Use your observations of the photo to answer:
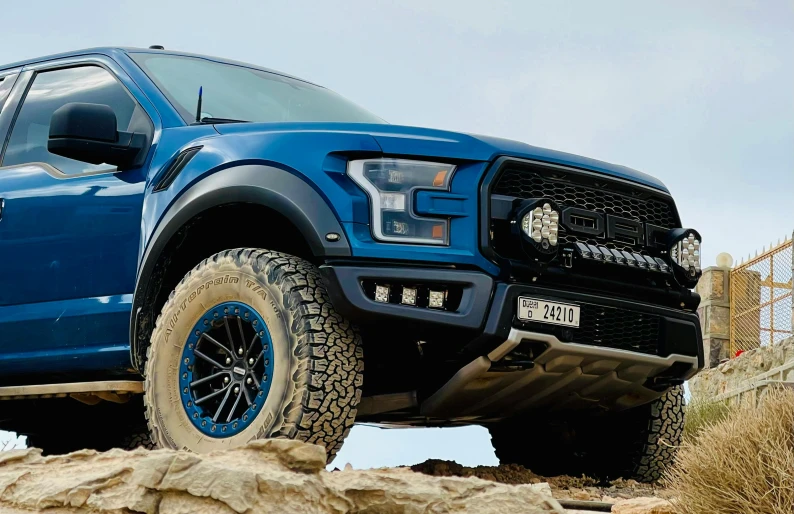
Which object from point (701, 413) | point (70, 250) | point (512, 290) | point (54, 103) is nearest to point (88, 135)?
point (70, 250)

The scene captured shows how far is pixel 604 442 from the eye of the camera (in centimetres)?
691

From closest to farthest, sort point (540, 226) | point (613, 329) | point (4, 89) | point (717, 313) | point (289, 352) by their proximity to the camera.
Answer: point (289, 352)
point (540, 226)
point (613, 329)
point (4, 89)
point (717, 313)

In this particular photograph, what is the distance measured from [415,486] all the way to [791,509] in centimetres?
187

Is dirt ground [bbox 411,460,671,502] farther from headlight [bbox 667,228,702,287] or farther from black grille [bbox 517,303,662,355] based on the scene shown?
headlight [bbox 667,228,702,287]

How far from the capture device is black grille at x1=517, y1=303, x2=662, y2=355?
526 centimetres

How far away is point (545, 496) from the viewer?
423 cm

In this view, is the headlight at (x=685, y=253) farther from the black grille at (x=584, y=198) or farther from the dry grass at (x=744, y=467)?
the dry grass at (x=744, y=467)

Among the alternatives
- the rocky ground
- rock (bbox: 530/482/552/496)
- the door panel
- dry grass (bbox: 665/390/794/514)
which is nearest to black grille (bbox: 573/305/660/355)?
dry grass (bbox: 665/390/794/514)

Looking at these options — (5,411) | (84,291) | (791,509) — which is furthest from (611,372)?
(5,411)

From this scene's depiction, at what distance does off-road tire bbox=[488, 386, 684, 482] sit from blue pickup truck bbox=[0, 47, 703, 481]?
0.6 inches

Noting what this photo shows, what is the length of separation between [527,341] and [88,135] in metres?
2.34

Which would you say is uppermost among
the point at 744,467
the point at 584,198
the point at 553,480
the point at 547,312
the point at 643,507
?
the point at 584,198

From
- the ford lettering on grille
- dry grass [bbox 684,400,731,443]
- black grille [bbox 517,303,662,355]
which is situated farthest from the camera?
dry grass [bbox 684,400,731,443]

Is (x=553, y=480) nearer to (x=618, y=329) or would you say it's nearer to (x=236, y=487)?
(x=618, y=329)
